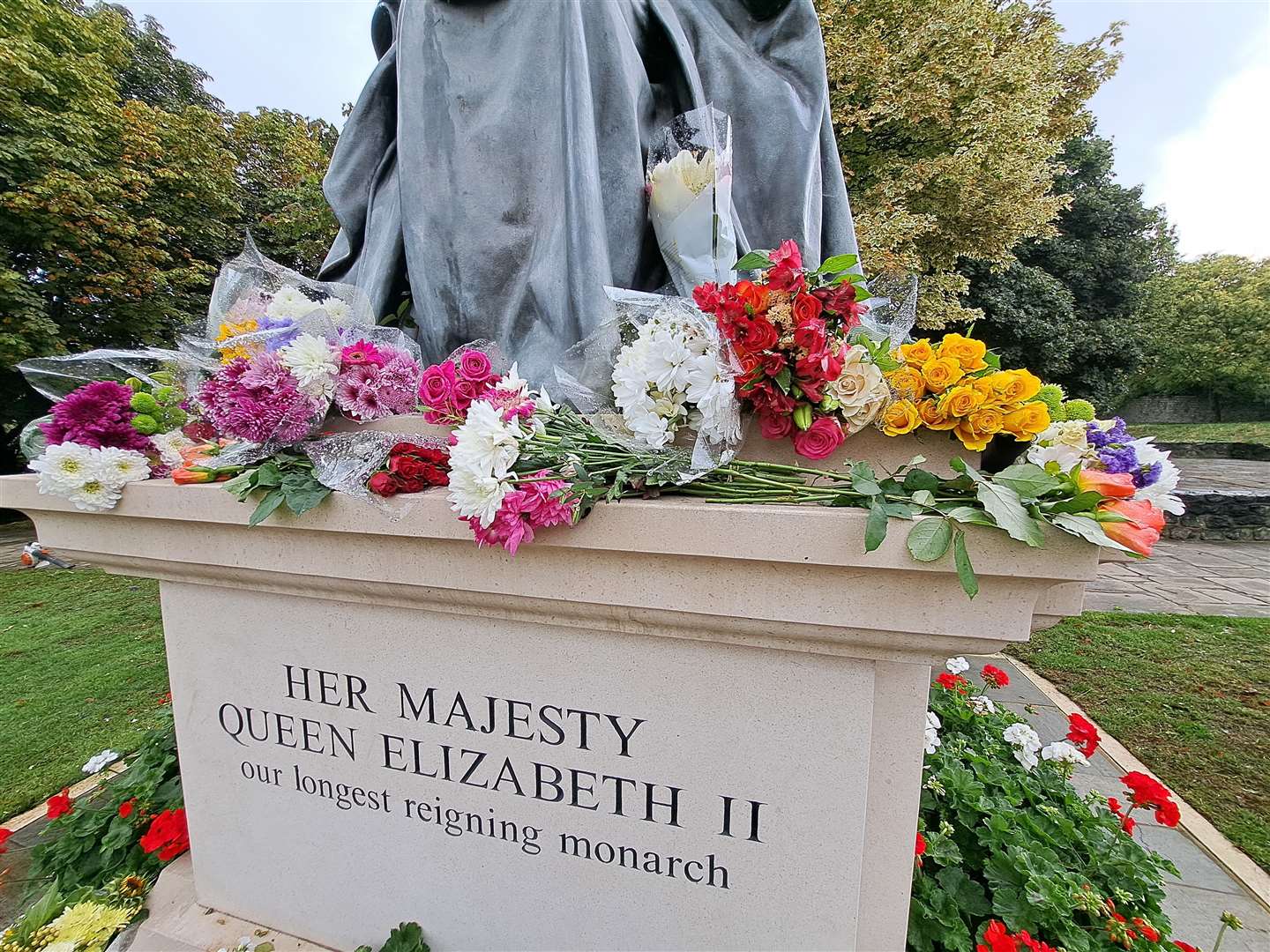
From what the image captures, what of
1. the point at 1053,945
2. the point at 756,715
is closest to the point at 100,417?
the point at 756,715

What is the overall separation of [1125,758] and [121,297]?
14259 mm

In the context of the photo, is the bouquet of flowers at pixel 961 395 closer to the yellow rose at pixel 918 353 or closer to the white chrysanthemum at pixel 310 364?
the yellow rose at pixel 918 353

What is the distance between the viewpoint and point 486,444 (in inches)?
42.0

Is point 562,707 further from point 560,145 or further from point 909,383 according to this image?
point 560,145

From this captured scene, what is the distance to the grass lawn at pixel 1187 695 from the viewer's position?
2.79 m

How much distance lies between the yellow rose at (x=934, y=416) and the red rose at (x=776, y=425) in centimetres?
23

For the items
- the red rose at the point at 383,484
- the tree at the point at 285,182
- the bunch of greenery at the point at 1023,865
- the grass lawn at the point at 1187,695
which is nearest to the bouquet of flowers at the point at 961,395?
the red rose at the point at 383,484

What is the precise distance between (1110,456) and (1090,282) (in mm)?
20256

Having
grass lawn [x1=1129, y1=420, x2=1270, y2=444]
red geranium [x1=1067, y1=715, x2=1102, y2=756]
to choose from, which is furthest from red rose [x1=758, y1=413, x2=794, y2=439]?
grass lawn [x1=1129, y1=420, x2=1270, y2=444]

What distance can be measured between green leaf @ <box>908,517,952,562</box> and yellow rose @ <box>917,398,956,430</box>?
0.27 meters

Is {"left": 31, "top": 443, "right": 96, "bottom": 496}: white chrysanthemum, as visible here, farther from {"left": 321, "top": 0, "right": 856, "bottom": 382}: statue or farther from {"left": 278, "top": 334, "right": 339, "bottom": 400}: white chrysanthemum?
{"left": 321, "top": 0, "right": 856, "bottom": 382}: statue

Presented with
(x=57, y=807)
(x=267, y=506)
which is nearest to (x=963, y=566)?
(x=267, y=506)

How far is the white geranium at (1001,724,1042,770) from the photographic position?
2.23 meters

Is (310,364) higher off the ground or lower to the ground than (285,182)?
lower
